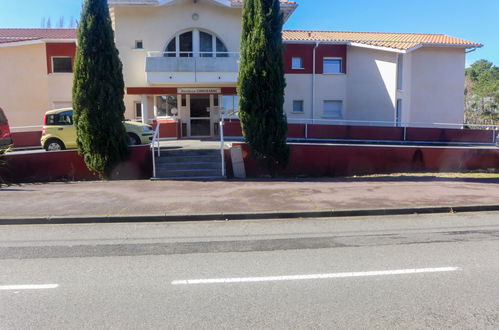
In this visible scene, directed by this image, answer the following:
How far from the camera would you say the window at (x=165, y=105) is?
2117 centimetres

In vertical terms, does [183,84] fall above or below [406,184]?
above

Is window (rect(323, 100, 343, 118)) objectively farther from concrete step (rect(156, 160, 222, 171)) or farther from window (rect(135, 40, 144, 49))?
concrete step (rect(156, 160, 222, 171))

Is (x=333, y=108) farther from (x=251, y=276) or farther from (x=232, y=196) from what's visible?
(x=251, y=276)

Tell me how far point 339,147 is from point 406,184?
9.79 ft

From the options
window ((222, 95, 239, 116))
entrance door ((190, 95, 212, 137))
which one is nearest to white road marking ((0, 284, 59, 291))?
entrance door ((190, 95, 212, 137))

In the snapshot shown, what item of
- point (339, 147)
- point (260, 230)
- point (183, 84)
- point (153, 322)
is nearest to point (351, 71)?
point (183, 84)

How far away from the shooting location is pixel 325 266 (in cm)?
520

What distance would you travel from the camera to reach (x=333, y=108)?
23.9m

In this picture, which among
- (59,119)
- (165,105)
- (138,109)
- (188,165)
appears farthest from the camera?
(138,109)

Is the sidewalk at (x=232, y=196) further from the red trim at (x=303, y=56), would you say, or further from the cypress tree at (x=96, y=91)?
the red trim at (x=303, y=56)

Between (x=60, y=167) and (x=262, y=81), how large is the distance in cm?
689

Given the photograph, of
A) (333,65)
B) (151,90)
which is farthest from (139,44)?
(333,65)

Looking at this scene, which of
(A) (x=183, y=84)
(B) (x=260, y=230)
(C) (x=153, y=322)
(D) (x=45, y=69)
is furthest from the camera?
(D) (x=45, y=69)

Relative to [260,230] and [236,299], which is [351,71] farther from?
[236,299]
